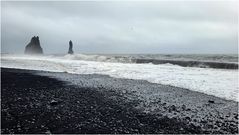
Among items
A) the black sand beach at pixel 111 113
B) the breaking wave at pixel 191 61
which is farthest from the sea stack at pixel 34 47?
the black sand beach at pixel 111 113

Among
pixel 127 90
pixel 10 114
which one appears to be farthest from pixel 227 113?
pixel 10 114

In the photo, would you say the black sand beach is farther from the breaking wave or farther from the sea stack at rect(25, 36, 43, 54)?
the sea stack at rect(25, 36, 43, 54)

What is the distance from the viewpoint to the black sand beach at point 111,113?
7.24m

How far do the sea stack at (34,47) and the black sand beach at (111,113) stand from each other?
90576mm

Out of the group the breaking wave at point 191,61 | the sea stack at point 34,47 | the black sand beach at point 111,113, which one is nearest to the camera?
the black sand beach at point 111,113

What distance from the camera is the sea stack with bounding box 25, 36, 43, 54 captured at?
98938 millimetres

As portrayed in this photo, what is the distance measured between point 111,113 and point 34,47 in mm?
97122

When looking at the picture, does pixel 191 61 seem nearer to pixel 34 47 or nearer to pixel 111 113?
pixel 111 113

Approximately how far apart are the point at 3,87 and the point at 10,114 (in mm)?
5498

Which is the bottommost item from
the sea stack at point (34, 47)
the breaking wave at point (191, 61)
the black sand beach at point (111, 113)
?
the black sand beach at point (111, 113)

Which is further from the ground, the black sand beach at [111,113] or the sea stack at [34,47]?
the sea stack at [34,47]

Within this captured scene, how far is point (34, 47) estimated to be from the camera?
330 feet

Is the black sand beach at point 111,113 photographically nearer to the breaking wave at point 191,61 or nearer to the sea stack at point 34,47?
the breaking wave at point 191,61

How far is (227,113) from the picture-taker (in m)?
9.20
